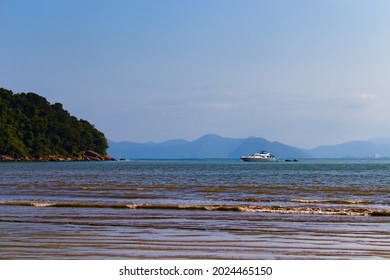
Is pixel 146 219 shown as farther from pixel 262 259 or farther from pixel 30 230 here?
pixel 262 259

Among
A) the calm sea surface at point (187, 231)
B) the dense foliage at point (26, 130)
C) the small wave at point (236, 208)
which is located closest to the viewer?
the calm sea surface at point (187, 231)

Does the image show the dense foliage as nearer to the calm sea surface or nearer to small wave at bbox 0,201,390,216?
small wave at bbox 0,201,390,216

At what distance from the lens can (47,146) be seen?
19012 cm

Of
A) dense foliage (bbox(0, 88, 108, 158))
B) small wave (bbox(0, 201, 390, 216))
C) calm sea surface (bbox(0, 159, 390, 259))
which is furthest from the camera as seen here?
dense foliage (bbox(0, 88, 108, 158))

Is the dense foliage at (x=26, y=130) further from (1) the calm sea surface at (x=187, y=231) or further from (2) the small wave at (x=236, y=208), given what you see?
(1) the calm sea surface at (x=187, y=231)

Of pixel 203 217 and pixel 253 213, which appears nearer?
pixel 203 217

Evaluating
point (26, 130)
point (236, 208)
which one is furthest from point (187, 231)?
point (26, 130)

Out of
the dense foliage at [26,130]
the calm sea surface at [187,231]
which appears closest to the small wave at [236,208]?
the calm sea surface at [187,231]

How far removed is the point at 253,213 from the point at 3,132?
516 feet

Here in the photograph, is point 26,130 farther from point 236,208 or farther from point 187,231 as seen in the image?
point 187,231

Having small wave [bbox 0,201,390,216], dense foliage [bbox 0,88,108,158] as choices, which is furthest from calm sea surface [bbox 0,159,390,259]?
dense foliage [bbox 0,88,108,158]
